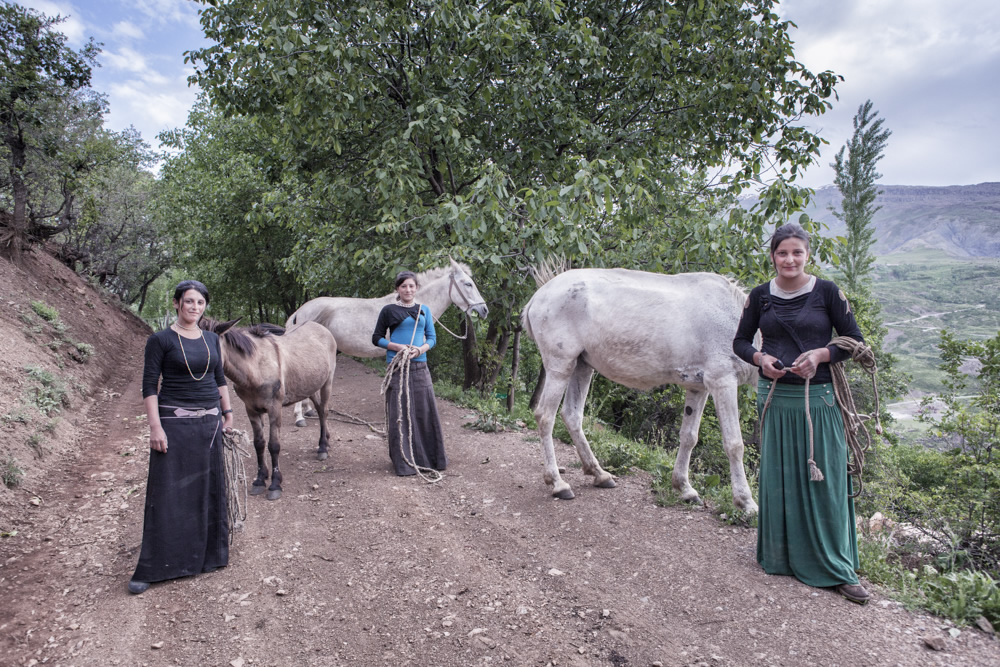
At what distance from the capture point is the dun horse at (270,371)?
5375 millimetres

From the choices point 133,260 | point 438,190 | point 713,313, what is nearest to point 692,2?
point 438,190

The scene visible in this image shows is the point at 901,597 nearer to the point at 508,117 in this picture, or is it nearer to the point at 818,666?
the point at 818,666

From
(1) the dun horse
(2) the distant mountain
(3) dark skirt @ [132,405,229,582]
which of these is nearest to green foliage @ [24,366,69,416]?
(1) the dun horse

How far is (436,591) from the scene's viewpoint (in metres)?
3.74

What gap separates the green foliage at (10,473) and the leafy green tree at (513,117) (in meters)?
4.75

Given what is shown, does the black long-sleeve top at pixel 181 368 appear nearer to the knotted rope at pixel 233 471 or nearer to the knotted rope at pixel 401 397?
the knotted rope at pixel 233 471

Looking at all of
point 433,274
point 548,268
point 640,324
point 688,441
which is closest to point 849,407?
point 688,441

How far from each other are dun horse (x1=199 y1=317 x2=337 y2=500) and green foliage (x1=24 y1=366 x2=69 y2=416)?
4019mm

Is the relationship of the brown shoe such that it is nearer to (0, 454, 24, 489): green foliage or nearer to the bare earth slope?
the bare earth slope

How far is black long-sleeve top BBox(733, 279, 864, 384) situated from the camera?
332cm

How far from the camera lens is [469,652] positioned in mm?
3090

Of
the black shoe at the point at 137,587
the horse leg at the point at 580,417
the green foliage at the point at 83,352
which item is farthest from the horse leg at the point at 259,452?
the green foliage at the point at 83,352

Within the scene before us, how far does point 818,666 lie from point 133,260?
1360 inches

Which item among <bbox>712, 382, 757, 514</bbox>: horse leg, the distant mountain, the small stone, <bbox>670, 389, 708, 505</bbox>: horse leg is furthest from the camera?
the distant mountain
